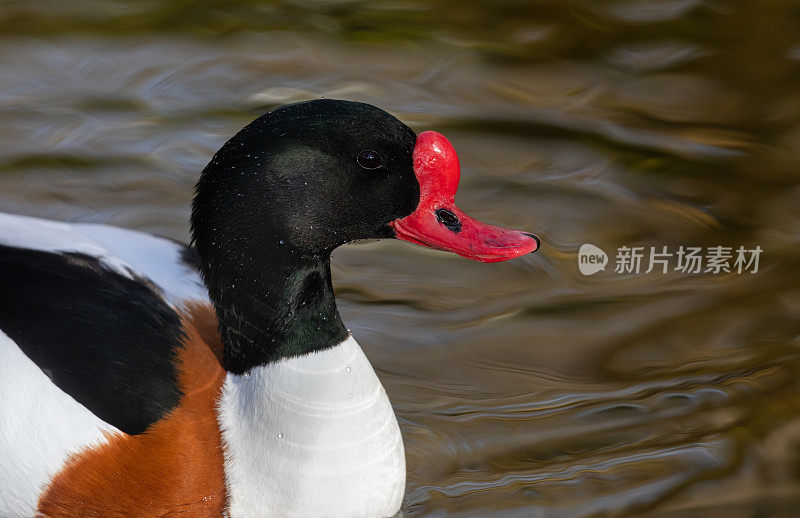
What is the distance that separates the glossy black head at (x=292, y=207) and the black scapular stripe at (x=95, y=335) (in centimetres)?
24

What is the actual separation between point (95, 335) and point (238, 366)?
0.42 meters

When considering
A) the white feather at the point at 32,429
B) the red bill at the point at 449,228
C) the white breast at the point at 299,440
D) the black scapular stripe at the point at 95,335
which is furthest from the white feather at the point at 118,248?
the red bill at the point at 449,228

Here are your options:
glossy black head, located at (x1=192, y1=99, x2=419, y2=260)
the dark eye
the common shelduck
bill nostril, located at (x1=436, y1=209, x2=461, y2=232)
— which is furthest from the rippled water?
the dark eye

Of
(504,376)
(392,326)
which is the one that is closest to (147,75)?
(392,326)

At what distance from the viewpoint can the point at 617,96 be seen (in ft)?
20.6

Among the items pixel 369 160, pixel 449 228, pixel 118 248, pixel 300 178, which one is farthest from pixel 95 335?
pixel 449 228

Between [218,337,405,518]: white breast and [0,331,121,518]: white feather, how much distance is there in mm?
371

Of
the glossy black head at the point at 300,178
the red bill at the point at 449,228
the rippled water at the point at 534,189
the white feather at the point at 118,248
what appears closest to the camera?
the glossy black head at the point at 300,178

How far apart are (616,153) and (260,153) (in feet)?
9.50

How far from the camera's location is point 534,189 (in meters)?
5.61

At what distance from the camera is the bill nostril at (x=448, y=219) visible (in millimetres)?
3510

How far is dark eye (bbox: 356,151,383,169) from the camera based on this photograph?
3.37 metres

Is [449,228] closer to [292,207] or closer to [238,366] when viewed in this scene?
Answer: [292,207]

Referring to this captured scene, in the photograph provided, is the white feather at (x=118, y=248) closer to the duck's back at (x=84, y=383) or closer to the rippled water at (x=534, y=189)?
the duck's back at (x=84, y=383)
